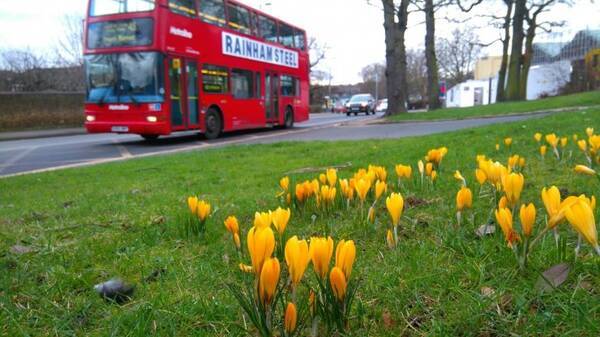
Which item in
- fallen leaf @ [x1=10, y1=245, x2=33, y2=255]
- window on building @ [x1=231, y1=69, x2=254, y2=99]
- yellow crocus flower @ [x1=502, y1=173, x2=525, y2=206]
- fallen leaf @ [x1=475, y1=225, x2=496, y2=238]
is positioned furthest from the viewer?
window on building @ [x1=231, y1=69, x2=254, y2=99]

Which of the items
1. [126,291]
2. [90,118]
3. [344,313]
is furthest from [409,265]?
[90,118]

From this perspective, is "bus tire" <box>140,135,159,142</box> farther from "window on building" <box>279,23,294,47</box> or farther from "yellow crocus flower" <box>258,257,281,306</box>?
"yellow crocus flower" <box>258,257,281,306</box>

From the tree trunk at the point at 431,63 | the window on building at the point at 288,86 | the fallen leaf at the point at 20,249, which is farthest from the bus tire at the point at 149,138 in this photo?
the tree trunk at the point at 431,63

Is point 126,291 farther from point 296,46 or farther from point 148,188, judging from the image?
point 296,46

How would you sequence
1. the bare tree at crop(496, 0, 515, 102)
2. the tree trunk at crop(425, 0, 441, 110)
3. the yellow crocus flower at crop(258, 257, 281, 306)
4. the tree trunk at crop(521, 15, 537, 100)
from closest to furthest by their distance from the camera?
the yellow crocus flower at crop(258, 257, 281, 306) < the tree trunk at crop(425, 0, 441, 110) < the bare tree at crop(496, 0, 515, 102) < the tree trunk at crop(521, 15, 537, 100)

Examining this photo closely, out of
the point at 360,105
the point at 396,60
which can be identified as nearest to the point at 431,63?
the point at 396,60

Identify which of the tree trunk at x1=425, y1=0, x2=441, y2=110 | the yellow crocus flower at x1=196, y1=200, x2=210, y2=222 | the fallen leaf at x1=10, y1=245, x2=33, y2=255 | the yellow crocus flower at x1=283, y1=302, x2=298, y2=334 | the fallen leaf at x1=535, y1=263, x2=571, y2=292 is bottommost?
the fallen leaf at x1=10, y1=245, x2=33, y2=255

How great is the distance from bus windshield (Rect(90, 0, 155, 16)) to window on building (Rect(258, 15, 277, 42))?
5.71m

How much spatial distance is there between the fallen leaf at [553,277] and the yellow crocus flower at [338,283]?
0.72 metres

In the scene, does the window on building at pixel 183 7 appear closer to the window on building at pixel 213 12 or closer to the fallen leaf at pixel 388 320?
the window on building at pixel 213 12

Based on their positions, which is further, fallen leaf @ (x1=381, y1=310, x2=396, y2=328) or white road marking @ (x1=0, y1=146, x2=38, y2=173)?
white road marking @ (x1=0, y1=146, x2=38, y2=173)

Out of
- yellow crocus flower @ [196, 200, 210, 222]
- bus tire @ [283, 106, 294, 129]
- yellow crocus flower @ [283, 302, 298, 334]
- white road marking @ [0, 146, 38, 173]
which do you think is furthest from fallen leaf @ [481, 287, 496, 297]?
bus tire @ [283, 106, 294, 129]

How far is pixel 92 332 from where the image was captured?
1601 millimetres

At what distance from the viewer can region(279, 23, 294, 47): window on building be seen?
1969 centimetres
